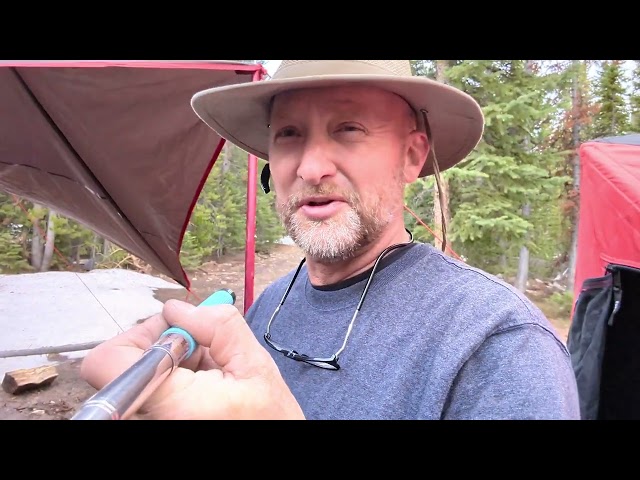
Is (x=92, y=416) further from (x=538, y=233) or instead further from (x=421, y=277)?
(x=538, y=233)

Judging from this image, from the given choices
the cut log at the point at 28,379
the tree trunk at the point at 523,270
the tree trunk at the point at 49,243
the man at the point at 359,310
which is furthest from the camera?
the tree trunk at the point at 523,270

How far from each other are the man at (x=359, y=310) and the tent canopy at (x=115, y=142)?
3.58 ft

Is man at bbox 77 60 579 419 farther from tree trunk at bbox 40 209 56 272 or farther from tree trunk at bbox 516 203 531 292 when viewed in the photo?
tree trunk at bbox 40 209 56 272

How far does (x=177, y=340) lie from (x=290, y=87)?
68 cm

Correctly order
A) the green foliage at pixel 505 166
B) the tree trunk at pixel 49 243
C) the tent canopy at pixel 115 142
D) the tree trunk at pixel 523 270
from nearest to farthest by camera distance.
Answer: the tent canopy at pixel 115 142 < the green foliage at pixel 505 166 < the tree trunk at pixel 49 243 < the tree trunk at pixel 523 270

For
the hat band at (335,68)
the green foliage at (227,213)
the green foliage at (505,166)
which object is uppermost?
the hat band at (335,68)

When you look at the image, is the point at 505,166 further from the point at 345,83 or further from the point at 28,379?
the point at 28,379

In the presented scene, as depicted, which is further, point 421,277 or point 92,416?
point 421,277

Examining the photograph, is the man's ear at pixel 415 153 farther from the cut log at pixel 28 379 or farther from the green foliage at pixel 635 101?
the green foliage at pixel 635 101

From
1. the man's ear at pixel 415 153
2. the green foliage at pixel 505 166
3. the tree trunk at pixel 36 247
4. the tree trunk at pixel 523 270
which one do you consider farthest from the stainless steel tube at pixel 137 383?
the tree trunk at pixel 36 247

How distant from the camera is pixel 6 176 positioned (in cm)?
322

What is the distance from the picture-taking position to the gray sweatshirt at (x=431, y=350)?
27.4 inches
